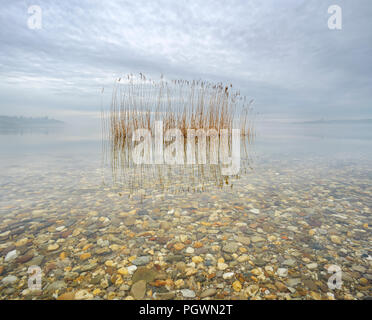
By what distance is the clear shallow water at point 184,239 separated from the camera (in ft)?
4.33

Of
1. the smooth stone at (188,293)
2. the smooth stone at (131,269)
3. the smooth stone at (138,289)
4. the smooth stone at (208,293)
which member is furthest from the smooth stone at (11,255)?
the smooth stone at (208,293)

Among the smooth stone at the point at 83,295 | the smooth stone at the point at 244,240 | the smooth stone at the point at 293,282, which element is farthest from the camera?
the smooth stone at the point at 244,240

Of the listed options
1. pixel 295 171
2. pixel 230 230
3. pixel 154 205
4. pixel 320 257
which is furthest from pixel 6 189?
pixel 295 171

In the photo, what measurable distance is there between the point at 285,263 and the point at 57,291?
1.63 m

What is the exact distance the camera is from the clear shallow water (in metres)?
1.32

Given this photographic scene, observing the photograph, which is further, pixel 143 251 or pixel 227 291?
pixel 143 251

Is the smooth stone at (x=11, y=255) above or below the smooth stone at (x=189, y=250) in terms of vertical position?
above

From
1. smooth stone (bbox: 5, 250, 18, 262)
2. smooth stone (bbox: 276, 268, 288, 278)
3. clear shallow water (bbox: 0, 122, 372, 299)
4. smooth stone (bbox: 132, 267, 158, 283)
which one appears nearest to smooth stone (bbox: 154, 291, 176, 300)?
clear shallow water (bbox: 0, 122, 372, 299)

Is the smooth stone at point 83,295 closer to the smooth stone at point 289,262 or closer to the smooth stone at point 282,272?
the smooth stone at point 282,272

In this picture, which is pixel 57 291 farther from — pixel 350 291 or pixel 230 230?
pixel 350 291

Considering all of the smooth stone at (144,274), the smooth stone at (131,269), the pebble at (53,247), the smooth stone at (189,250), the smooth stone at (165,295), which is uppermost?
the pebble at (53,247)

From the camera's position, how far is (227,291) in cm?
129

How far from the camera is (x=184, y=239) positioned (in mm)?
1871

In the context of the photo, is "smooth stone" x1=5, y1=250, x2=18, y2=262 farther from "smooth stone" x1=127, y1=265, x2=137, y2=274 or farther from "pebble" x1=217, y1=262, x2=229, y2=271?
"pebble" x1=217, y1=262, x2=229, y2=271
